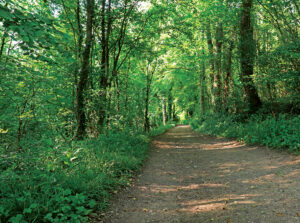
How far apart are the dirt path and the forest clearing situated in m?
0.03

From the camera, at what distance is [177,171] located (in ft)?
20.5

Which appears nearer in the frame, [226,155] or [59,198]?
[59,198]

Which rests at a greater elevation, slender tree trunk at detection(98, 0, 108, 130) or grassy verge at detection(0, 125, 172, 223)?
slender tree trunk at detection(98, 0, 108, 130)

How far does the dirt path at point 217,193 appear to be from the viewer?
3.29 m

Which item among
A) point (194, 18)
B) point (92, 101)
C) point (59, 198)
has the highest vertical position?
point (194, 18)

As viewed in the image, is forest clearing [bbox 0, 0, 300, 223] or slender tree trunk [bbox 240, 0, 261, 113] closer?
forest clearing [bbox 0, 0, 300, 223]

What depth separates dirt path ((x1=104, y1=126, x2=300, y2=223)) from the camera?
329 centimetres

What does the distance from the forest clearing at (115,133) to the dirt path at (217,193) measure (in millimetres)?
30

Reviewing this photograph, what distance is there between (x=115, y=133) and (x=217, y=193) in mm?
5435

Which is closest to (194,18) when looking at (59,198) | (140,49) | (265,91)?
(140,49)

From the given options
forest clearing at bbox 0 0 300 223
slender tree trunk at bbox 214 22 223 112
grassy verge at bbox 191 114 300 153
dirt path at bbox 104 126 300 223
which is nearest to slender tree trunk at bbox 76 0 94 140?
forest clearing at bbox 0 0 300 223

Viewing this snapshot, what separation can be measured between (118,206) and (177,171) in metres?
2.83

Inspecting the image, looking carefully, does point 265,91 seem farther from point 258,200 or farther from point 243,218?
point 243,218

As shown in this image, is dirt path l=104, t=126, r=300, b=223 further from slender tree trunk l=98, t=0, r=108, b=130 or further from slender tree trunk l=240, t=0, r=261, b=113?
slender tree trunk l=240, t=0, r=261, b=113
